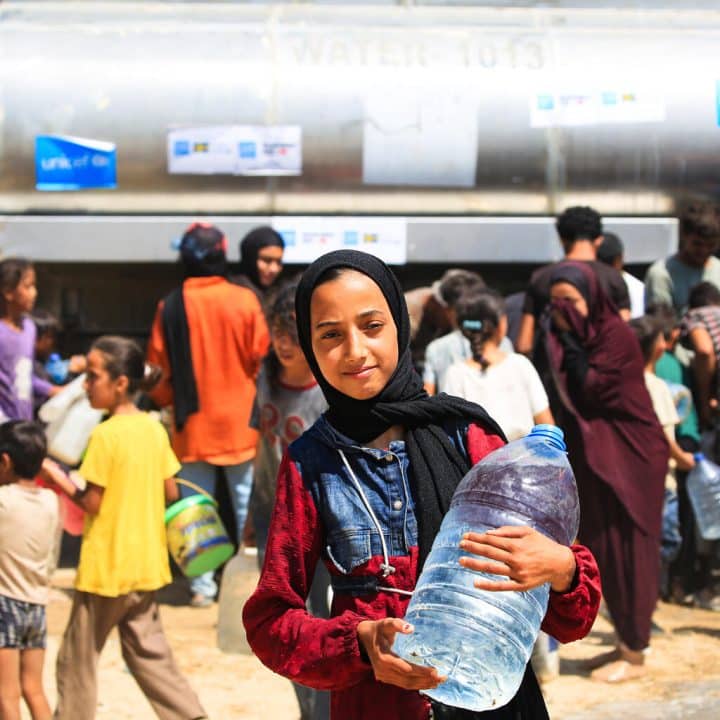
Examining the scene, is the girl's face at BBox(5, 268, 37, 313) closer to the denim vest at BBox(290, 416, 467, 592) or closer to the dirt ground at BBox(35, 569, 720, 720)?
the dirt ground at BBox(35, 569, 720, 720)

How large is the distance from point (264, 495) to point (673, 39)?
417cm

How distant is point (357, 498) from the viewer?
2.40m

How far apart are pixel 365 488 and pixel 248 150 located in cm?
527

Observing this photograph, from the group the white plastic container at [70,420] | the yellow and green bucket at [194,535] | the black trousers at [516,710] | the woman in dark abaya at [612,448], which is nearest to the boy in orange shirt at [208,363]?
the white plastic container at [70,420]

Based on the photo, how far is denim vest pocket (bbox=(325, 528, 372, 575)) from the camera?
2379 mm

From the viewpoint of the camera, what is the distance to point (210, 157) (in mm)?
7473

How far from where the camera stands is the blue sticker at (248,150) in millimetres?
7473

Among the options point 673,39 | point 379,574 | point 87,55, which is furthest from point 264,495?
point 673,39

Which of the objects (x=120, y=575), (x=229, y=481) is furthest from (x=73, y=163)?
(x=120, y=575)

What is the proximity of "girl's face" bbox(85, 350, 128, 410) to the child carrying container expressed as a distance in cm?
9

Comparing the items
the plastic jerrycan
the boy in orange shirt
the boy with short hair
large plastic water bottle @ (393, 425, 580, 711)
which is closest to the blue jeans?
the boy in orange shirt

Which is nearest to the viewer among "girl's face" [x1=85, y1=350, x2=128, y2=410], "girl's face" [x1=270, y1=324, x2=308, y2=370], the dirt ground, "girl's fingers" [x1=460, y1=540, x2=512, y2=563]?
"girl's fingers" [x1=460, y1=540, x2=512, y2=563]

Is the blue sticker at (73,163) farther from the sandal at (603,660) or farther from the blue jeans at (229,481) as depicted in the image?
the sandal at (603,660)

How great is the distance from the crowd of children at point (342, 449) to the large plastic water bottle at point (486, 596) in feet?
0.25
